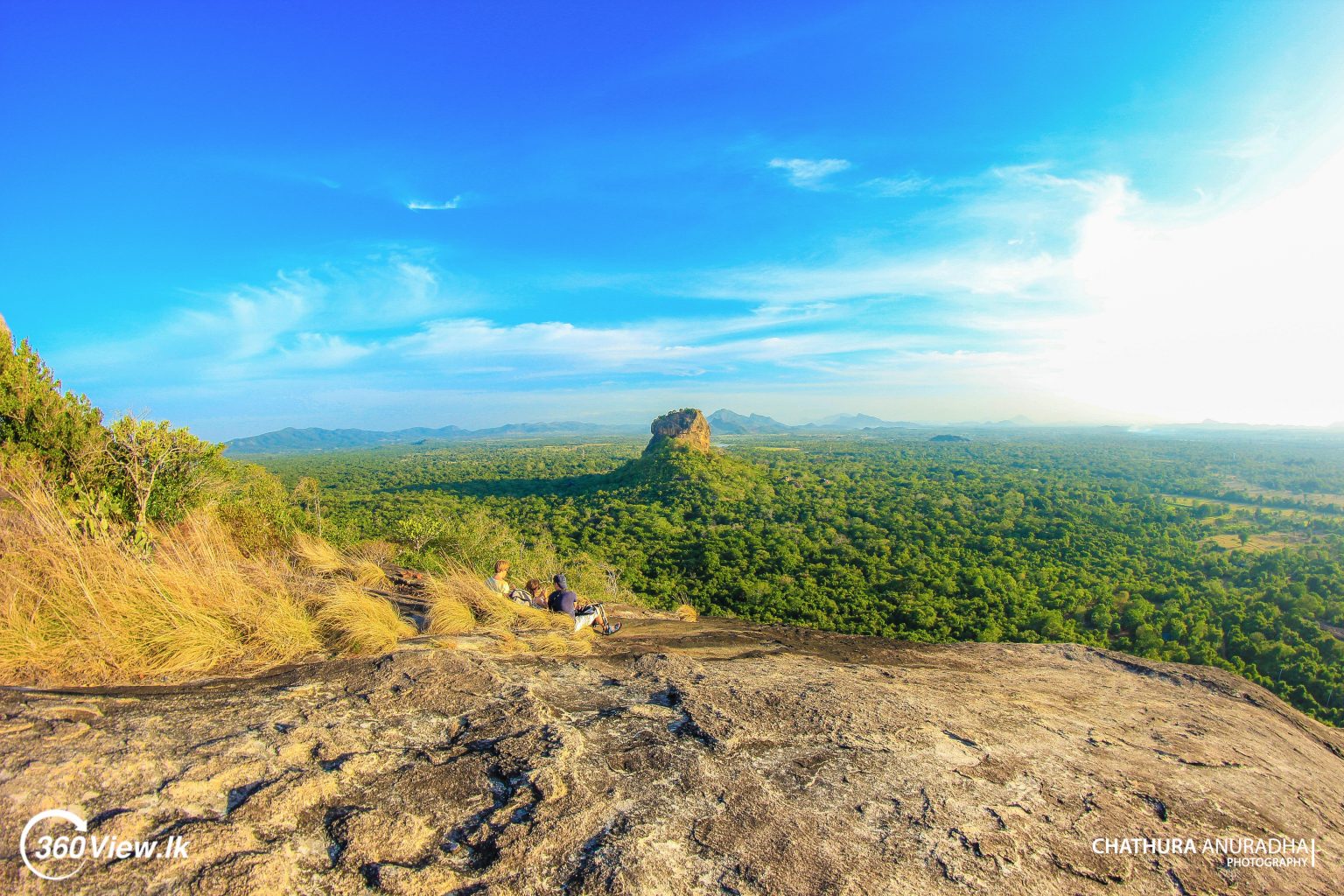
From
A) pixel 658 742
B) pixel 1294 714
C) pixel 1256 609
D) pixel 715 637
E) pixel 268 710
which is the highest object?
pixel 268 710

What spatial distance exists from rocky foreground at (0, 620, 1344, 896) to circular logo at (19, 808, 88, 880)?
41 mm

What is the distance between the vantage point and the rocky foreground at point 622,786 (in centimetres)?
280

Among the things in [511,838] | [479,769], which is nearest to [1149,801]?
[511,838]

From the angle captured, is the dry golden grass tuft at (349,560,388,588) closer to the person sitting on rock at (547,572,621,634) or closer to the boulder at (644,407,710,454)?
the person sitting on rock at (547,572,621,634)

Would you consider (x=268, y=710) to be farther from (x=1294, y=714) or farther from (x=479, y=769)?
(x=1294, y=714)

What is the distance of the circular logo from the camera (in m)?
2.42

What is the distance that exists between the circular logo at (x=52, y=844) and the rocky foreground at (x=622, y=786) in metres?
0.04

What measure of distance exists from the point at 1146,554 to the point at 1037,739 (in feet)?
179

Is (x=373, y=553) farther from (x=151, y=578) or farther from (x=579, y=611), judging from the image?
(x=151, y=578)

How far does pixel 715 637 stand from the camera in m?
8.34

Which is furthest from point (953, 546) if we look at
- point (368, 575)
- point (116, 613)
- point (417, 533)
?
point (116, 613)

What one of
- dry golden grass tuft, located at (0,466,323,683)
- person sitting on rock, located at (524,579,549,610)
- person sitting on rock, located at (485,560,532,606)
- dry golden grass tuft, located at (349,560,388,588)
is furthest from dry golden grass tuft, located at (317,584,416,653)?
person sitting on rock, located at (524,579,549,610)

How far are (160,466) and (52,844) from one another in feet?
28.0

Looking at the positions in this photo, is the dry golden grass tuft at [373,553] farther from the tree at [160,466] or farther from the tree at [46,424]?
the tree at [46,424]
